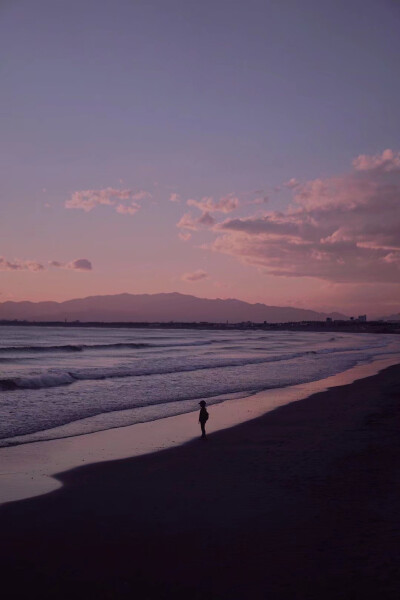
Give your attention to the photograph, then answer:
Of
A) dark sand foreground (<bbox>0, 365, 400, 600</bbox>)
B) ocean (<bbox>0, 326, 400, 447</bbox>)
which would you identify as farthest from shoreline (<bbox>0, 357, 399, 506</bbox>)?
ocean (<bbox>0, 326, 400, 447</bbox>)

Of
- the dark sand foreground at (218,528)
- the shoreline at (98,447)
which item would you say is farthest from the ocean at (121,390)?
the dark sand foreground at (218,528)

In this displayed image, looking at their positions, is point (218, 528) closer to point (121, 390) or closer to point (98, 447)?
point (98, 447)

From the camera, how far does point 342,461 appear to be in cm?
1172

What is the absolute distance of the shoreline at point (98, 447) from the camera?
10.5m

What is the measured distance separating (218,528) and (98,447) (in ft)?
22.8

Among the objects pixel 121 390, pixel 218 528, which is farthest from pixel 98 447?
pixel 121 390

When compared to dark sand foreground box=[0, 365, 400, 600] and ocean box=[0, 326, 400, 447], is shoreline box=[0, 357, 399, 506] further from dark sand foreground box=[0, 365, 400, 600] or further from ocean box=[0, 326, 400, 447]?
ocean box=[0, 326, 400, 447]

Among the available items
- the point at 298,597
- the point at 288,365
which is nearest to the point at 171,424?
the point at 298,597

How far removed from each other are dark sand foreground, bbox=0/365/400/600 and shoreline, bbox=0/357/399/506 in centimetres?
57

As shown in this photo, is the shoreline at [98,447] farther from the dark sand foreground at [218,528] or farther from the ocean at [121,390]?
the ocean at [121,390]

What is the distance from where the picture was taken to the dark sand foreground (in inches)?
241

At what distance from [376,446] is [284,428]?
377 centimetres

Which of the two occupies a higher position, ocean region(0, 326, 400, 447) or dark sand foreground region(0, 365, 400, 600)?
dark sand foreground region(0, 365, 400, 600)

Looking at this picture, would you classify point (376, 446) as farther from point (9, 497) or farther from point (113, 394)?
point (113, 394)
